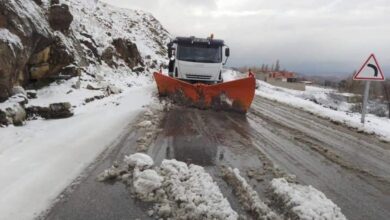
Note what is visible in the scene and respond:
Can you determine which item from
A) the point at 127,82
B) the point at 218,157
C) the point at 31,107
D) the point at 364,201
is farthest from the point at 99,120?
the point at 127,82

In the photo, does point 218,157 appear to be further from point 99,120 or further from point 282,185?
point 99,120

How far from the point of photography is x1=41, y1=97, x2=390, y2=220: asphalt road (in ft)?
13.6

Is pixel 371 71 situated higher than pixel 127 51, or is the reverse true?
pixel 127 51

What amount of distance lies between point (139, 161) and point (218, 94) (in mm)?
7133

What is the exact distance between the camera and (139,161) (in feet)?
17.7

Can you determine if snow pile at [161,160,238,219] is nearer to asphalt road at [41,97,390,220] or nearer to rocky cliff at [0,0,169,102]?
asphalt road at [41,97,390,220]

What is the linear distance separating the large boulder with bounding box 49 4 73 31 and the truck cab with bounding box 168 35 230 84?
4.63m

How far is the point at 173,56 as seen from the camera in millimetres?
15641

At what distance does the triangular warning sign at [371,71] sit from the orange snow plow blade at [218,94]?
125 inches

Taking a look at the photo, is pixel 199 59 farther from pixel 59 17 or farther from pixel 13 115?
pixel 13 115

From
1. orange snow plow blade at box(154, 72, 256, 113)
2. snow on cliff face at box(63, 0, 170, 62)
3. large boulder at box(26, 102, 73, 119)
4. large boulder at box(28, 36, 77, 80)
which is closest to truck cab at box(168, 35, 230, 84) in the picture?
orange snow plow blade at box(154, 72, 256, 113)

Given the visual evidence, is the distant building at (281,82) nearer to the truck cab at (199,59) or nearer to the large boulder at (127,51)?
the large boulder at (127,51)

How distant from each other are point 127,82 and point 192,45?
7.03 metres

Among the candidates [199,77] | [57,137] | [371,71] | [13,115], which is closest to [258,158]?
[57,137]
